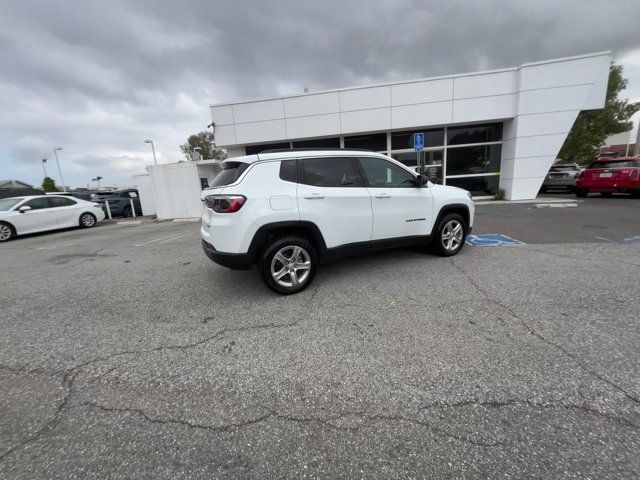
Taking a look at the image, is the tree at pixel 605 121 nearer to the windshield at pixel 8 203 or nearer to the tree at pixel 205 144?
the windshield at pixel 8 203

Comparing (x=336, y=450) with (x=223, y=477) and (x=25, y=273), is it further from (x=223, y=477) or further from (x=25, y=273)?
(x=25, y=273)

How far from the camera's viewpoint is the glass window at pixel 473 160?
13.3 meters

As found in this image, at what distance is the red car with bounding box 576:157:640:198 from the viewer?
11.3 m

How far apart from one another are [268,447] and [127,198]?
61.5ft

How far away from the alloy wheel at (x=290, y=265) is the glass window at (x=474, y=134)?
12428 millimetres

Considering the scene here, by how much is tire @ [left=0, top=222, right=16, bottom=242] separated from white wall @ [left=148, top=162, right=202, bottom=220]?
16.4ft

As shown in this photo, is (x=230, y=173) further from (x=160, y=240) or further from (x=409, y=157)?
(x=409, y=157)

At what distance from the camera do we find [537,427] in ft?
5.68

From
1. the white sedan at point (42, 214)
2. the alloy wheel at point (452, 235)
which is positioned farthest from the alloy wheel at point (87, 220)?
the alloy wheel at point (452, 235)

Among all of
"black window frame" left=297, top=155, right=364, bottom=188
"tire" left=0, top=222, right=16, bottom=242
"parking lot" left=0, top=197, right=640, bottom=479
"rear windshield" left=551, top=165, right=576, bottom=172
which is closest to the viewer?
"parking lot" left=0, top=197, right=640, bottom=479

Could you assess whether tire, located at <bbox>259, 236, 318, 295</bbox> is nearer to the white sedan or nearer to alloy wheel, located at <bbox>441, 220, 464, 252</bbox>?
alloy wheel, located at <bbox>441, 220, 464, 252</bbox>

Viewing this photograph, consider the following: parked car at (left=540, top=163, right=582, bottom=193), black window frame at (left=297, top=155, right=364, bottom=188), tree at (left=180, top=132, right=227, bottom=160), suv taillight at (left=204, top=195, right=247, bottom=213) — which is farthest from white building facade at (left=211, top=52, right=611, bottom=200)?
tree at (left=180, top=132, right=227, bottom=160)

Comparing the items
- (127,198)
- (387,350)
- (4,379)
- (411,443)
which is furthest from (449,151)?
(127,198)

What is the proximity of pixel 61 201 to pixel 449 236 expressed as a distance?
48.8 feet
